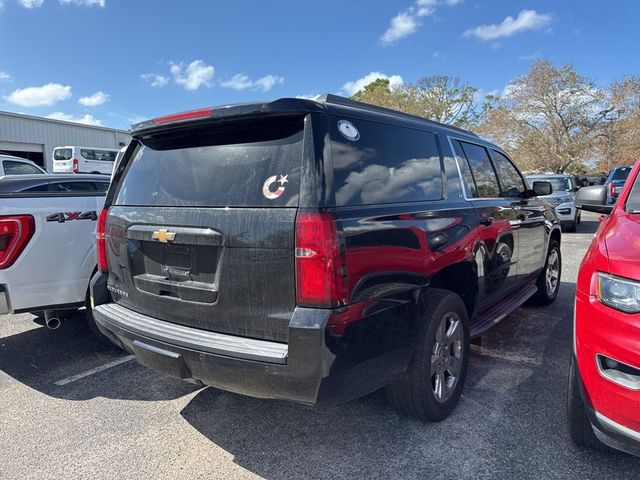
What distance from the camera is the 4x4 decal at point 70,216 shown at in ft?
12.6

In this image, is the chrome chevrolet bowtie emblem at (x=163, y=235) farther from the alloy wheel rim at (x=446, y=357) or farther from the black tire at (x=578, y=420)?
the black tire at (x=578, y=420)

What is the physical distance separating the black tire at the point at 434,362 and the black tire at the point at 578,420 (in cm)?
A: 74

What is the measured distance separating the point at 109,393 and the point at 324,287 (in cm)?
233

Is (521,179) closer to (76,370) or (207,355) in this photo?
(207,355)

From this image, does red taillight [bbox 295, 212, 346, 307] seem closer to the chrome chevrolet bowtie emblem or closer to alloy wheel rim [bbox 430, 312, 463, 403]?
the chrome chevrolet bowtie emblem

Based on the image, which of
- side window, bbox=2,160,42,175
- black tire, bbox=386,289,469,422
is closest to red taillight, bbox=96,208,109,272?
black tire, bbox=386,289,469,422

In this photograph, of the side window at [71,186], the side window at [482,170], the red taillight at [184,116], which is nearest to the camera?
the red taillight at [184,116]

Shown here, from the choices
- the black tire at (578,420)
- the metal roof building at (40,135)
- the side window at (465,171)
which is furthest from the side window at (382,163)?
the metal roof building at (40,135)

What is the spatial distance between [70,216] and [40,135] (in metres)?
31.9

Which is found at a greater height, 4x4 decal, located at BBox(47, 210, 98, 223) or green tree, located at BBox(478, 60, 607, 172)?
green tree, located at BBox(478, 60, 607, 172)

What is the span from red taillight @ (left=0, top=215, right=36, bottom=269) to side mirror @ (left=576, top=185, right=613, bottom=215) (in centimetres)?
456

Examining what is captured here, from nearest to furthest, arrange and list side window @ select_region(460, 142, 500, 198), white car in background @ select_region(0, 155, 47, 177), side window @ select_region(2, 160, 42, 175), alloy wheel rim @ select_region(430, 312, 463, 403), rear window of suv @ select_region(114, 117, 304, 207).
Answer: rear window of suv @ select_region(114, 117, 304, 207) → alloy wheel rim @ select_region(430, 312, 463, 403) → side window @ select_region(460, 142, 500, 198) → white car in background @ select_region(0, 155, 47, 177) → side window @ select_region(2, 160, 42, 175)

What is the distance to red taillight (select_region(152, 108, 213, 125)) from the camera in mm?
2511

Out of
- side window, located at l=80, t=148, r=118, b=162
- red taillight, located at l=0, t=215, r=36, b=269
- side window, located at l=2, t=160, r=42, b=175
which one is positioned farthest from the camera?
side window, located at l=80, t=148, r=118, b=162
